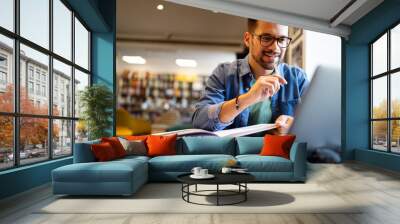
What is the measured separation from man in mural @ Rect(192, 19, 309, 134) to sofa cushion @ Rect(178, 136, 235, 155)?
0.86m

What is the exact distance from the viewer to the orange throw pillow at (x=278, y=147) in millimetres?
5559

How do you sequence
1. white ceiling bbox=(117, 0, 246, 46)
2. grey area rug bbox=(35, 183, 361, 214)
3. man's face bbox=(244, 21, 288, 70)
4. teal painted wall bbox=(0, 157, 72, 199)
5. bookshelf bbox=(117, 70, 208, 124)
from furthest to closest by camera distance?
bookshelf bbox=(117, 70, 208, 124)
white ceiling bbox=(117, 0, 246, 46)
man's face bbox=(244, 21, 288, 70)
teal painted wall bbox=(0, 157, 72, 199)
grey area rug bbox=(35, 183, 361, 214)

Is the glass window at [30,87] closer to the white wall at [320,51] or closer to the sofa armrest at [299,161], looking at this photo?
the sofa armrest at [299,161]

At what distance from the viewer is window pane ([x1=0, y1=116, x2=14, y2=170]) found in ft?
13.7

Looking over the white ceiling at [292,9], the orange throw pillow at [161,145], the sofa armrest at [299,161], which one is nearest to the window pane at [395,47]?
the white ceiling at [292,9]

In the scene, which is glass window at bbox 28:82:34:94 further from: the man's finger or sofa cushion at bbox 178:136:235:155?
the man's finger

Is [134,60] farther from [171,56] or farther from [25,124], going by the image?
[25,124]

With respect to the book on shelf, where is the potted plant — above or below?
above

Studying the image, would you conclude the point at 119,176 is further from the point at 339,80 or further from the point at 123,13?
the point at 339,80

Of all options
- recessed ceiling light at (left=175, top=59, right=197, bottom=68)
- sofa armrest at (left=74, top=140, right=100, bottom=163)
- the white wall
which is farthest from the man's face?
sofa armrest at (left=74, top=140, right=100, bottom=163)

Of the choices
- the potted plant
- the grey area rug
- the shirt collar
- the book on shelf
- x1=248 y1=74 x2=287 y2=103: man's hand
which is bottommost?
the grey area rug

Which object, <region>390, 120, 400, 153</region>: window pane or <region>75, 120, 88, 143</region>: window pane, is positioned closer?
<region>75, 120, 88, 143</region>: window pane

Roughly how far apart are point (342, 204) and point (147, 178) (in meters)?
2.68

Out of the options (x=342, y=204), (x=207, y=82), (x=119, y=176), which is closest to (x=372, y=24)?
(x=207, y=82)
